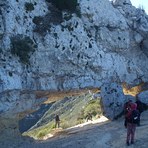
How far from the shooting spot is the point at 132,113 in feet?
68.3

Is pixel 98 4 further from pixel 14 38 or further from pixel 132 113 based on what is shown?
pixel 132 113

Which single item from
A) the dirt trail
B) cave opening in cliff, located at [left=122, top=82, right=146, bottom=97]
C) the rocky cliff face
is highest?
the rocky cliff face

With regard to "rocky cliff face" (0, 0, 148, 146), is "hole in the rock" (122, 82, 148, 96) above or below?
below

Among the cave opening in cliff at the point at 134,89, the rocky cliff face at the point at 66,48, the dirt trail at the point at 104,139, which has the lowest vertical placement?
the dirt trail at the point at 104,139

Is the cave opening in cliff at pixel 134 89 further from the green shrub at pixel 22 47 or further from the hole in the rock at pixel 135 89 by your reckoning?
the green shrub at pixel 22 47

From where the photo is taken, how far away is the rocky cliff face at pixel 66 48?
27.1 meters

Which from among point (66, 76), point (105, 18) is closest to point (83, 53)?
point (66, 76)

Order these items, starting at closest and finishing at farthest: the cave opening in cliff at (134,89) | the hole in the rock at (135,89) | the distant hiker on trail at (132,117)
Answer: the distant hiker on trail at (132,117) → the cave opening in cliff at (134,89) → the hole in the rock at (135,89)

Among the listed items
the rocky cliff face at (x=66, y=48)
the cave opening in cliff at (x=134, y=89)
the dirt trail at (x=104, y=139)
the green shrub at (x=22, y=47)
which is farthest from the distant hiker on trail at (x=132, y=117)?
the cave opening in cliff at (x=134, y=89)

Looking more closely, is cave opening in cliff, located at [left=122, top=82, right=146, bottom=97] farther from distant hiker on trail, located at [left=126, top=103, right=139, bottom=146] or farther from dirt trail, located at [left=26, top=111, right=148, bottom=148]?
distant hiker on trail, located at [left=126, top=103, right=139, bottom=146]

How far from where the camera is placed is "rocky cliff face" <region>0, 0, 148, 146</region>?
27109mm

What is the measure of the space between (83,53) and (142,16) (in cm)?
841

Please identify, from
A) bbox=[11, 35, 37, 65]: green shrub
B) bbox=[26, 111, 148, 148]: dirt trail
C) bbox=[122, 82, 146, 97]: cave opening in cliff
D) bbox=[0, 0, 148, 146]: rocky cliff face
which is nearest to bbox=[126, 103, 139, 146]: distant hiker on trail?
bbox=[26, 111, 148, 148]: dirt trail

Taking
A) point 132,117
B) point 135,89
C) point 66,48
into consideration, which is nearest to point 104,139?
point 132,117
